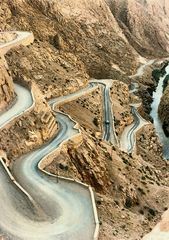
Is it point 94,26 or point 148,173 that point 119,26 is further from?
point 148,173

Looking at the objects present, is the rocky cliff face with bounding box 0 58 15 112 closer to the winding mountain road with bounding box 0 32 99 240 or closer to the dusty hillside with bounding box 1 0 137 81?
the winding mountain road with bounding box 0 32 99 240

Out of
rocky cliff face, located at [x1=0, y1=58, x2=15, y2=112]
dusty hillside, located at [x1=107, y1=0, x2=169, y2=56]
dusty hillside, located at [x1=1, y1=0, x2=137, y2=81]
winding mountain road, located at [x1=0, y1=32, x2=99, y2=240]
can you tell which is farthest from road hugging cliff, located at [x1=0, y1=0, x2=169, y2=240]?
winding mountain road, located at [x1=0, y1=32, x2=99, y2=240]

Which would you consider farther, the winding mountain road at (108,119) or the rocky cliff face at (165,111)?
the rocky cliff face at (165,111)

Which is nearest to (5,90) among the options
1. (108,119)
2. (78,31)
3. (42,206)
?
(42,206)

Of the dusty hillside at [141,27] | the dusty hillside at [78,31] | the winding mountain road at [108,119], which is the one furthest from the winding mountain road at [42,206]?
the dusty hillside at [141,27]

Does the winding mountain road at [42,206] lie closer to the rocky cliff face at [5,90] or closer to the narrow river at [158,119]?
the rocky cliff face at [5,90]

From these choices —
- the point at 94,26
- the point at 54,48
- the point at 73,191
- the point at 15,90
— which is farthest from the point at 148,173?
the point at 94,26
